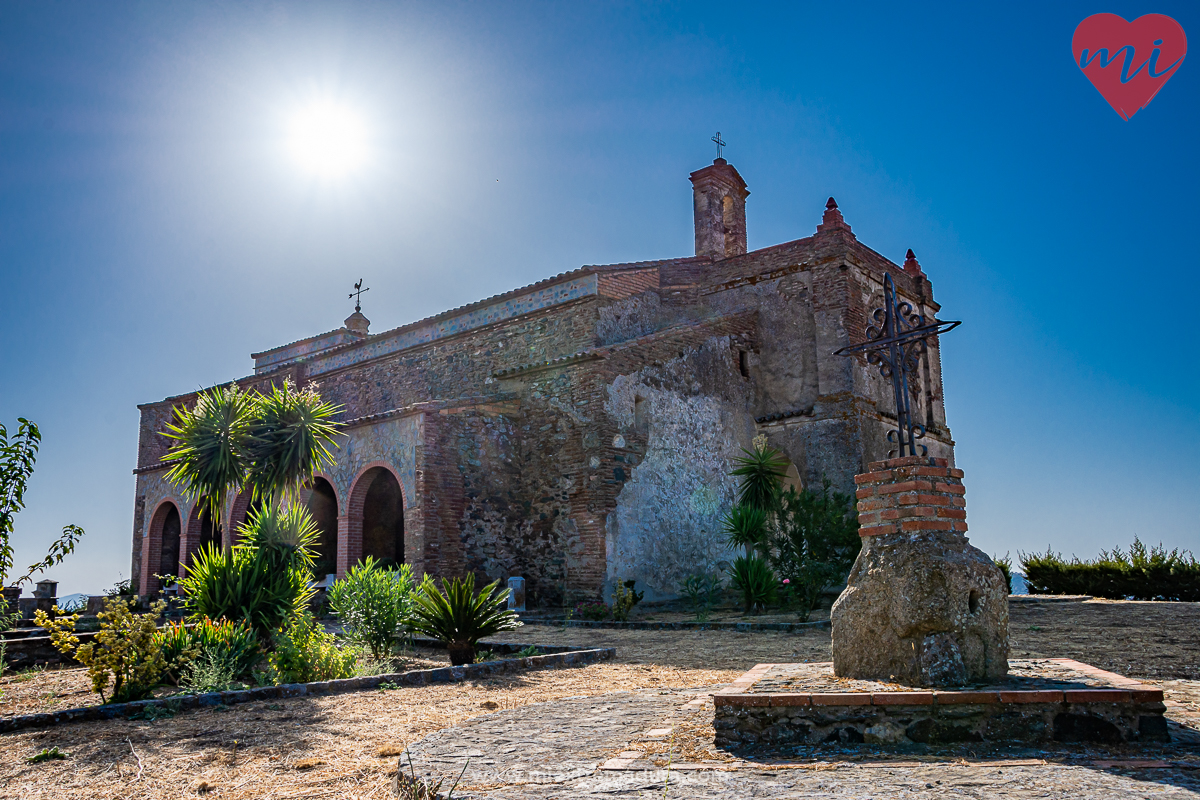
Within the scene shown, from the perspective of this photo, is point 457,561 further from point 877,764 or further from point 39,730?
point 877,764

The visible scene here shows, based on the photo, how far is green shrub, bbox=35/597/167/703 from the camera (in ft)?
21.5

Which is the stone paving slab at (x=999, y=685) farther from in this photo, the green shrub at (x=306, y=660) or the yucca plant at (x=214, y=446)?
the yucca plant at (x=214, y=446)

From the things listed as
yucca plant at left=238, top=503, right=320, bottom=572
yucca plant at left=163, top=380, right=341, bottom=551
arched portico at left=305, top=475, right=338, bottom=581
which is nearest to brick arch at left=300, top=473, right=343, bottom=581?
arched portico at left=305, top=475, right=338, bottom=581

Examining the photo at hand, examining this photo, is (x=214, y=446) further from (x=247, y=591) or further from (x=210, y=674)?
(x=210, y=674)

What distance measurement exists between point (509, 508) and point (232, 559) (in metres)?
7.96

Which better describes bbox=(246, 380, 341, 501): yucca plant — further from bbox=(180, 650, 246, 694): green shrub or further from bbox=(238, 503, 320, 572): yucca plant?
bbox=(180, 650, 246, 694): green shrub

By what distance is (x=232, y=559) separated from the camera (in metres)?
9.31

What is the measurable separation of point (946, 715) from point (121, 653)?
242 inches

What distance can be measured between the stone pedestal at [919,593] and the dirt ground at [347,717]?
1067 mm

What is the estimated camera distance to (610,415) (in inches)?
631

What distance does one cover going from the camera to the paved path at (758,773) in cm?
324

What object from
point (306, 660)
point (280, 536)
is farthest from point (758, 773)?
point (280, 536)

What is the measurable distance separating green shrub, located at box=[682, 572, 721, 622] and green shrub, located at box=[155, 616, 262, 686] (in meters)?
8.10

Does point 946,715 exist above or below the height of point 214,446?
below
